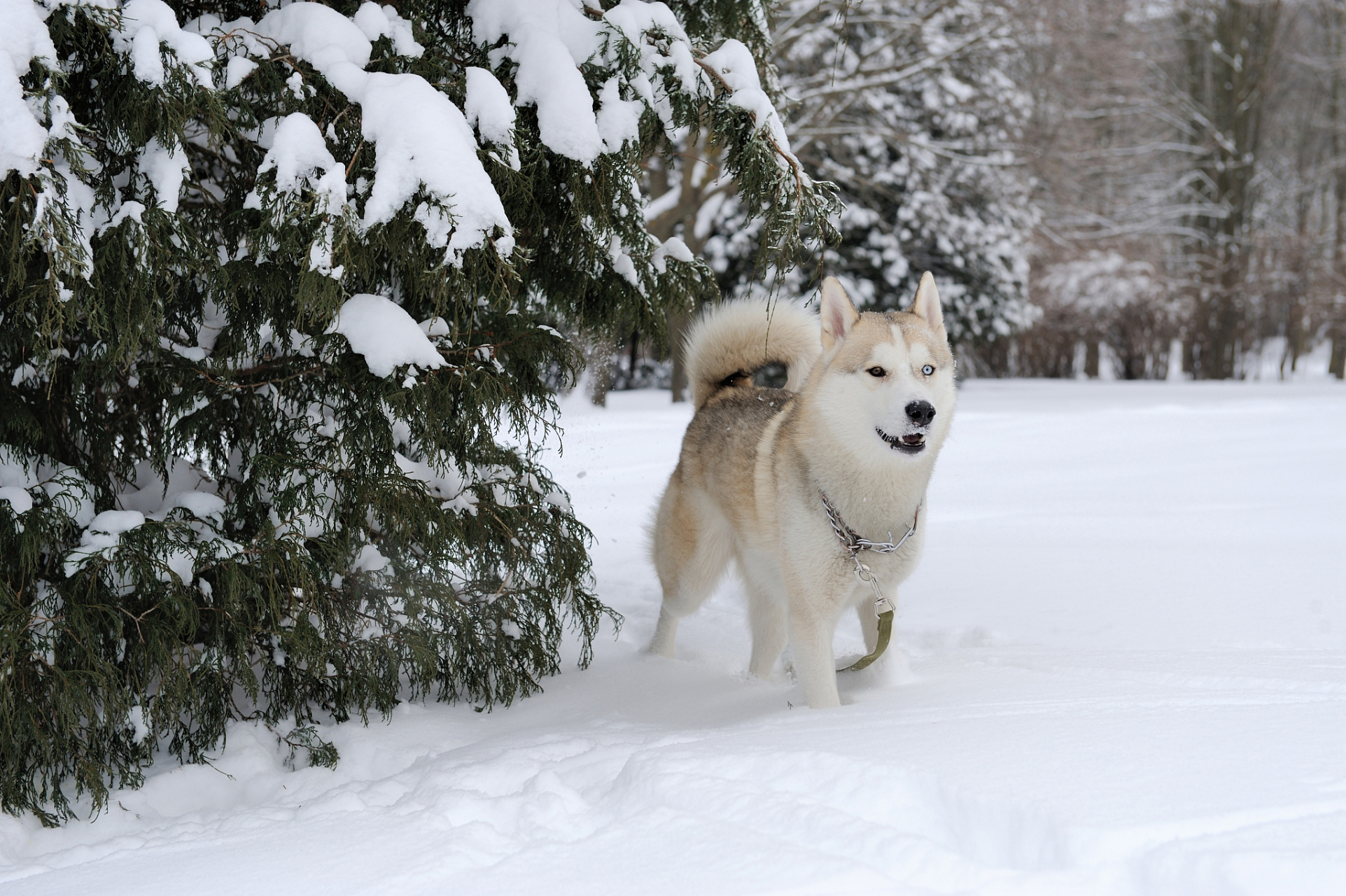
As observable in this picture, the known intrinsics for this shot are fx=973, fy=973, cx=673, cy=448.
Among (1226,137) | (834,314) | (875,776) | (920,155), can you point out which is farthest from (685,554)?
(1226,137)

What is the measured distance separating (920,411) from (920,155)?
1261 centimetres

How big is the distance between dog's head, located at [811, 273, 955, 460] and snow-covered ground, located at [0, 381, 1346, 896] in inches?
31.8

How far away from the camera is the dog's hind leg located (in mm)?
4020

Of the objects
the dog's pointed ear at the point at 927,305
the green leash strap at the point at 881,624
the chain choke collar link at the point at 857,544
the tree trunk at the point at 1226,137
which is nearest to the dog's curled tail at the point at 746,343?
the dog's pointed ear at the point at 927,305

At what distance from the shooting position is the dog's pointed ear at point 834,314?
324 cm

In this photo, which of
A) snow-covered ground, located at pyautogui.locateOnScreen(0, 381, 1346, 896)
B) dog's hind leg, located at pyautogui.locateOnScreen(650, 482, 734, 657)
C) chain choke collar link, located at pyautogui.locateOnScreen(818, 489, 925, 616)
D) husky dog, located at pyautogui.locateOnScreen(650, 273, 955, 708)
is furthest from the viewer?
dog's hind leg, located at pyautogui.locateOnScreen(650, 482, 734, 657)

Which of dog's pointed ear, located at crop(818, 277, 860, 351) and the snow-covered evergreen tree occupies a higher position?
the snow-covered evergreen tree

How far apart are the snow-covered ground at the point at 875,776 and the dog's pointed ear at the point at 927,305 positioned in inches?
47.6

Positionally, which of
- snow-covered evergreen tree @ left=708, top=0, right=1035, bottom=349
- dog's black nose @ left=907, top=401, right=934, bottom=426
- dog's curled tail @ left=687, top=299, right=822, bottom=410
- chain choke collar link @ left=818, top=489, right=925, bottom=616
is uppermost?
snow-covered evergreen tree @ left=708, top=0, right=1035, bottom=349

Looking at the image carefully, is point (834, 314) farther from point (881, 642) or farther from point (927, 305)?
point (881, 642)

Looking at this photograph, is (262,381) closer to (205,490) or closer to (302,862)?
(205,490)

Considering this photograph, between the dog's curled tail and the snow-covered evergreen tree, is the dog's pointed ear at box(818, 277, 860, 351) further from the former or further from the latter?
the snow-covered evergreen tree

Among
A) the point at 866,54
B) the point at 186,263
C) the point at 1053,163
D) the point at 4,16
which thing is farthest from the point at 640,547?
the point at 1053,163

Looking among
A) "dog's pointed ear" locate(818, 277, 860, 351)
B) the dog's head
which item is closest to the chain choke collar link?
the dog's head
